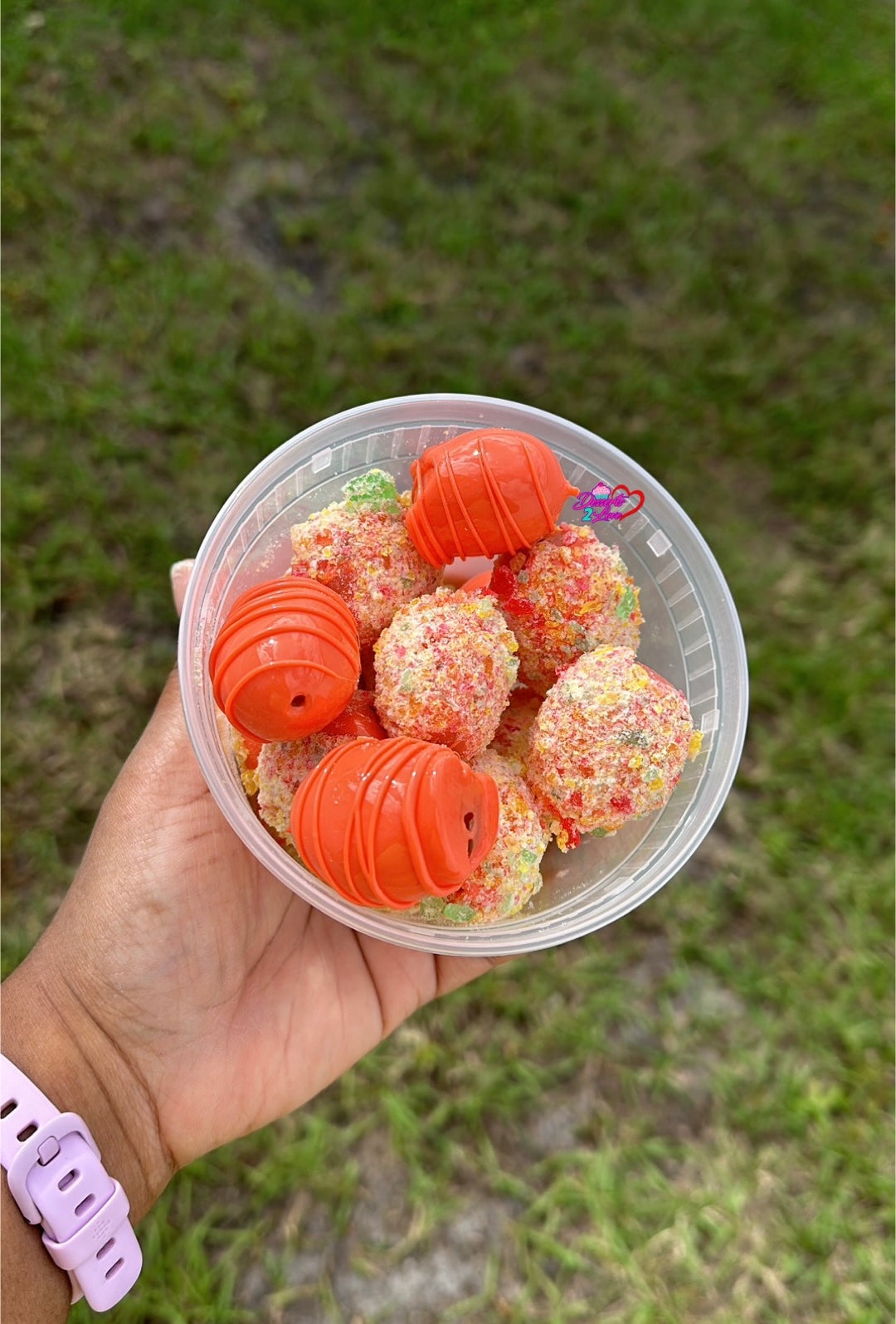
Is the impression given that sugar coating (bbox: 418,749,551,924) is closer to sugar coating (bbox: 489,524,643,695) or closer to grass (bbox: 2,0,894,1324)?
sugar coating (bbox: 489,524,643,695)

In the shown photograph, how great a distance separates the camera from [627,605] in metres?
1.28

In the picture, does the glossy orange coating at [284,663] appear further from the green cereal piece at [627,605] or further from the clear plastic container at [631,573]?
the green cereal piece at [627,605]

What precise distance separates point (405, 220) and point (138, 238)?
54 cm

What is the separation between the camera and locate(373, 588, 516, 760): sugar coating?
45.3 inches

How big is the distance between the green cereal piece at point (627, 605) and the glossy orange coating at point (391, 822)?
0.33 m

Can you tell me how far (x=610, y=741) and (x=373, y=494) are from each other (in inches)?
16.7

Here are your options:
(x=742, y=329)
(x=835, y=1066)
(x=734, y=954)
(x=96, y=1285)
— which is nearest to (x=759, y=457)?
(x=742, y=329)

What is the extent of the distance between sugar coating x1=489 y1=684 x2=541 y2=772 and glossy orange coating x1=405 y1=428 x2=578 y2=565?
0.82 feet

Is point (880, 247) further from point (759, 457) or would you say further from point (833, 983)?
point (833, 983)

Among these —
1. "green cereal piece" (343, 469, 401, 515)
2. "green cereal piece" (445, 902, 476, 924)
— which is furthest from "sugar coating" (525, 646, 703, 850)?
"green cereal piece" (343, 469, 401, 515)

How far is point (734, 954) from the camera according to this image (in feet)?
6.23

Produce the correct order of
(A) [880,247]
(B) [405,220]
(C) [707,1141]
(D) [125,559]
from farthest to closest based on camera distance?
(A) [880,247] → (B) [405,220] → (D) [125,559] → (C) [707,1141]

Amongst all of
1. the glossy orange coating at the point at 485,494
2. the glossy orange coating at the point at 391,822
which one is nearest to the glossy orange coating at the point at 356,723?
the glossy orange coating at the point at 391,822

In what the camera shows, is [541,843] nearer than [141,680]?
Yes
